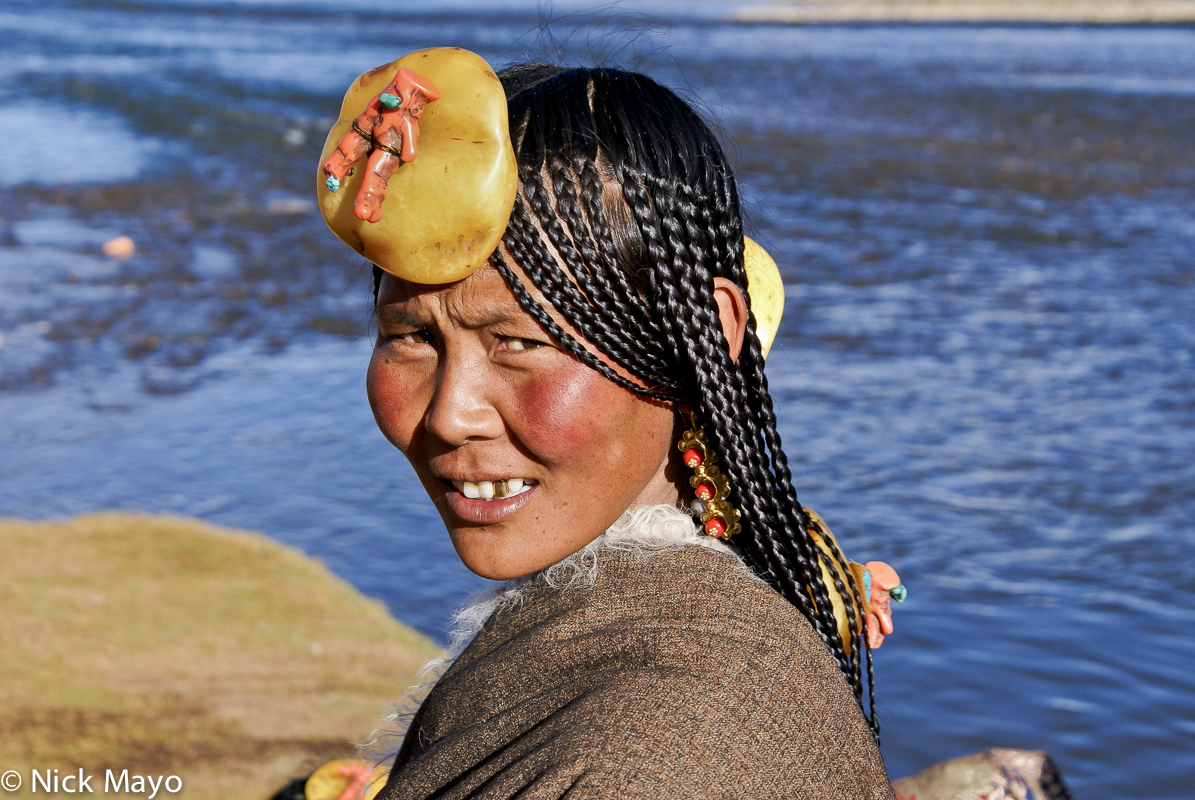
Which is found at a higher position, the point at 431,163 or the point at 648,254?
the point at 431,163

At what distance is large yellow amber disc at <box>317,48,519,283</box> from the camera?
143 cm

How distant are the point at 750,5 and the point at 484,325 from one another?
201 feet

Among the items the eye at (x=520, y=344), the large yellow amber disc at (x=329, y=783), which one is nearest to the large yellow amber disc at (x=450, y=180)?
the eye at (x=520, y=344)

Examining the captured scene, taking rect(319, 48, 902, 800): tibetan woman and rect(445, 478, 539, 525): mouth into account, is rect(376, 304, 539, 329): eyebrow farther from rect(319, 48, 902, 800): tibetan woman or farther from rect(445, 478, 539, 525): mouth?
rect(445, 478, 539, 525): mouth

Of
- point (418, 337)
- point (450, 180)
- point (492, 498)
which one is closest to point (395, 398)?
point (418, 337)

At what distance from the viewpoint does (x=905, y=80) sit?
23.1 m

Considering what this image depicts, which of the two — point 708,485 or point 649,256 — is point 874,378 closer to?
point 708,485

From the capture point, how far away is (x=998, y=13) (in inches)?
1850

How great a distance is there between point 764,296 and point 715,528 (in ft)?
1.19

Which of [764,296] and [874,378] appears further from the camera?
[874,378]

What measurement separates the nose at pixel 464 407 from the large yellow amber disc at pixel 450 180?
12 centimetres

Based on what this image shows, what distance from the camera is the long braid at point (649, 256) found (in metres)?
1.49

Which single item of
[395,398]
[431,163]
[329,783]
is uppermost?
[431,163]

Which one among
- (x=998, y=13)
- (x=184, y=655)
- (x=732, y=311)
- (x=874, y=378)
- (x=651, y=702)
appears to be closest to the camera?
(x=651, y=702)
